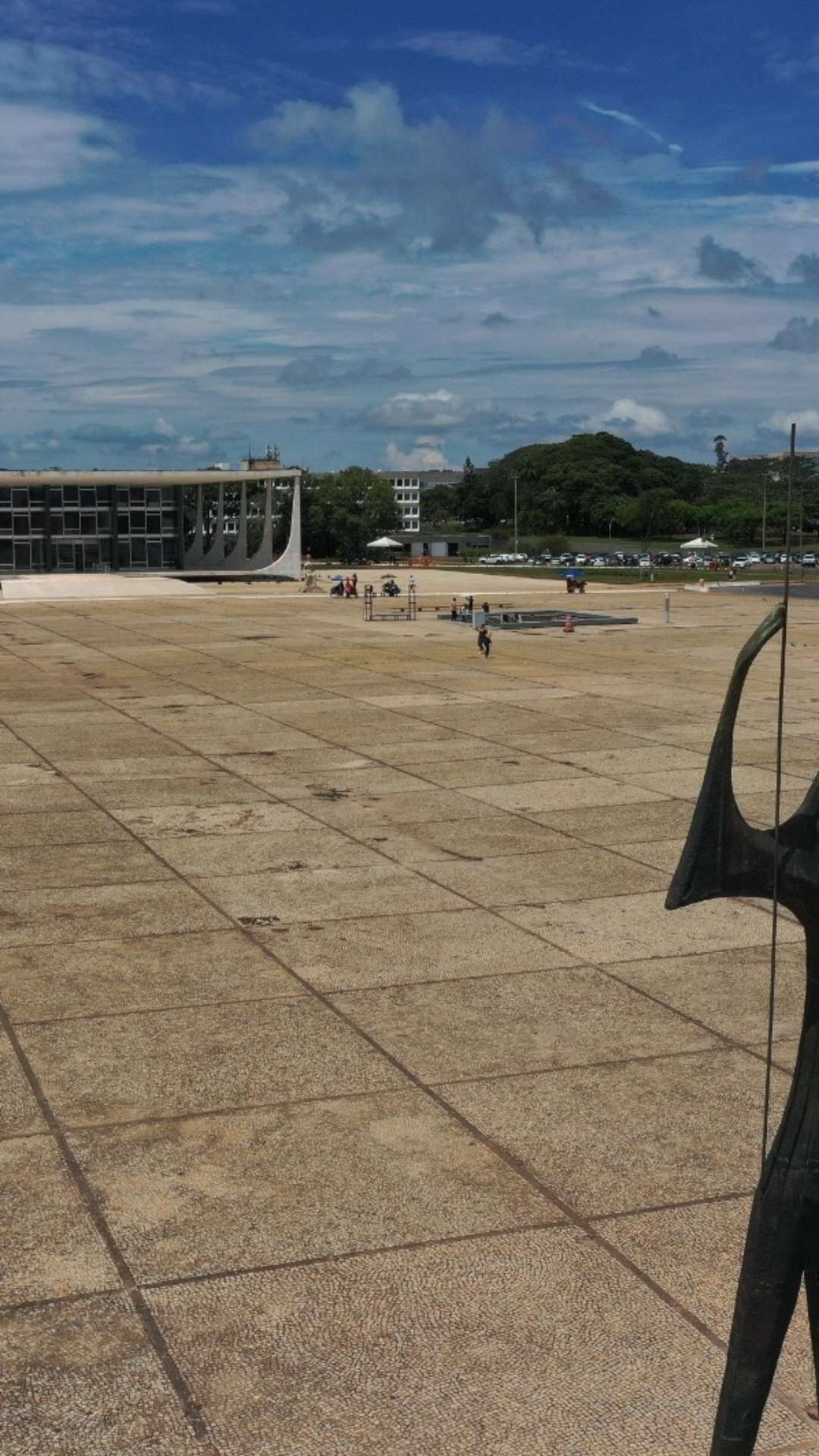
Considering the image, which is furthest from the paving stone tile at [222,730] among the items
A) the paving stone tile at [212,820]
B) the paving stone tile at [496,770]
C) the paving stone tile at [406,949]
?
the paving stone tile at [406,949]

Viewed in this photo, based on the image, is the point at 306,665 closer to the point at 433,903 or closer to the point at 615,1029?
the point at 433,903

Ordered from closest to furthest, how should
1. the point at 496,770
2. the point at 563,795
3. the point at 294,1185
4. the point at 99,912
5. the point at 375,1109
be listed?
1. the point at 294,1185
2. the point at 375,1109
3. the point at 99,912
4. the point at 563,795
5. the point at 496,770

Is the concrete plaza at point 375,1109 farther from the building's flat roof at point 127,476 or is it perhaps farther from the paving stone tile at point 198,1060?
the building's flat roof at point 127,476

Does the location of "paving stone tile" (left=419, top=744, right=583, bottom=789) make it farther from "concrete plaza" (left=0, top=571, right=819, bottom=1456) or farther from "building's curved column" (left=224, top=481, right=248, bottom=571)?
"building's curved column" (left=224, top=481, right=248, bottom=571)

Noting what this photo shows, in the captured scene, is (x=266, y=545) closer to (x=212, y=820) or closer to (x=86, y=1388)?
(x=212, y=820)

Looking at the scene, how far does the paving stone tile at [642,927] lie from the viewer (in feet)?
45.5

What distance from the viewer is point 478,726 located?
2822 cm

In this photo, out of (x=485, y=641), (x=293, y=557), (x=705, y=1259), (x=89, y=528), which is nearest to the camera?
(x=705, y=1259)

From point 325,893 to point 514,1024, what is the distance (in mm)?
4351

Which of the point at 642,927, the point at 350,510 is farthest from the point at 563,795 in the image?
the point at 350,510

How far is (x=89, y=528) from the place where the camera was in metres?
98.6

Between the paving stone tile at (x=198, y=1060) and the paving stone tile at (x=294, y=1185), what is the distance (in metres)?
0.31

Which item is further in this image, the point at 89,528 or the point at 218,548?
the point at 218,548

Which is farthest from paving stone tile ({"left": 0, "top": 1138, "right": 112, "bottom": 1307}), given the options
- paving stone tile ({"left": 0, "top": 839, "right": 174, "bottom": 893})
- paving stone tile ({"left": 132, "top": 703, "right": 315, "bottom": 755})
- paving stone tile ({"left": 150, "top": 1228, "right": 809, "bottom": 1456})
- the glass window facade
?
the glass window facade
